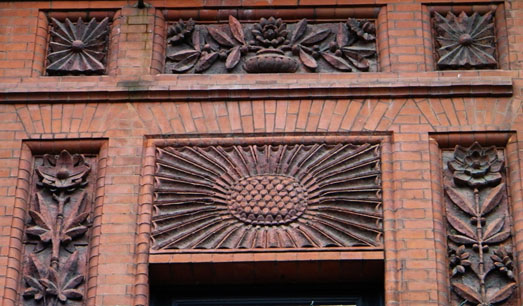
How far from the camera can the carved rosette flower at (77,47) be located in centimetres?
1750

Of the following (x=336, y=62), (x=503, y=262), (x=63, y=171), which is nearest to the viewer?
(x=503, y=262)

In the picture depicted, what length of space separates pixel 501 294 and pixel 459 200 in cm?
108

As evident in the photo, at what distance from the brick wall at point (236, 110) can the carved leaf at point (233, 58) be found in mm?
227

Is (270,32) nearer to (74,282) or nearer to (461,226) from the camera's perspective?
(461,226)

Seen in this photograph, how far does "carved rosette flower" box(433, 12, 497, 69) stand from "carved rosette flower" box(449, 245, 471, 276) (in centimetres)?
214

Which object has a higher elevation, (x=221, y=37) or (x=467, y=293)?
(x=221, y=37)

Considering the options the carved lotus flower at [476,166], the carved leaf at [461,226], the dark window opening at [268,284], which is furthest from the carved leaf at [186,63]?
the carved leaf at [461,226]

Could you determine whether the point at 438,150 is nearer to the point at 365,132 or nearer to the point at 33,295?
the point at 365,132

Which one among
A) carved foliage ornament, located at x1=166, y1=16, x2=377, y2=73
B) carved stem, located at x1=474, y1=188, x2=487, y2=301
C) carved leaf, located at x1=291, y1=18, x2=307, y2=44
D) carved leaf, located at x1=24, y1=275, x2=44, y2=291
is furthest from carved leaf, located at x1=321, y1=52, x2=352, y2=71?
carved leaf, located at x1=24, y1=275, x2=44, y2=291

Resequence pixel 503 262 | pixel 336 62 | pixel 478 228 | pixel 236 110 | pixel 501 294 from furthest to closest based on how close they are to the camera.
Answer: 1. pixel 336 62
2. pixel 236 110
3. pixel 478 228
4. pixel 503 262
5. pixel 501 294

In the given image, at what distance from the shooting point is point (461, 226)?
16.3 meters

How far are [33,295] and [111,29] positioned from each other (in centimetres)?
314

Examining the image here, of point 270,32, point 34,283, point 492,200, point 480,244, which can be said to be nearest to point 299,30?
point 270,32

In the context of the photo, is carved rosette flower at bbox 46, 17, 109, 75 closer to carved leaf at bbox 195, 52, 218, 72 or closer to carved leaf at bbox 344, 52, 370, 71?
carved leaf at bbox 195, 52, 218, 72
